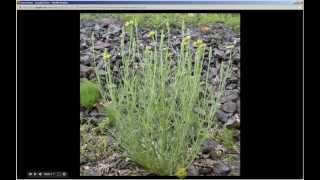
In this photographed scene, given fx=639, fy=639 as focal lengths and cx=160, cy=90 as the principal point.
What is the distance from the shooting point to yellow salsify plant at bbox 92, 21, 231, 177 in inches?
91.7

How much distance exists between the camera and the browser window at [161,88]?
2.28 metres

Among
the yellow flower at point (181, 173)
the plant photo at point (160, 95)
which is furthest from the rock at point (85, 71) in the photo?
the yellow flower at point (181, 173)

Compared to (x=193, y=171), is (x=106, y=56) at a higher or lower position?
higher

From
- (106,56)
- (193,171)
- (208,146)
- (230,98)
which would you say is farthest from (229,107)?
(106,56)

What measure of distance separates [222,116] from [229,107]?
5 cm

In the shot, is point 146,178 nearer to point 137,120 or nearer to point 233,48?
point 137,120

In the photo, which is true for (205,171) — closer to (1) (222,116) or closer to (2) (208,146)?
(2) (208,146)

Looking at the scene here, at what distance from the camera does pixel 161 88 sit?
2.35 metres

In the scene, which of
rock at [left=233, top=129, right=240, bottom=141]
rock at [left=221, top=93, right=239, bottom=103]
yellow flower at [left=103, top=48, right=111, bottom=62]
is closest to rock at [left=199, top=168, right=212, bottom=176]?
rock at [left=233, top=129, right=240, bottom=141]

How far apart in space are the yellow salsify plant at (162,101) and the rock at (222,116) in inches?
1.0

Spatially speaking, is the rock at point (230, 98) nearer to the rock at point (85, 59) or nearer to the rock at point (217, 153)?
the rock at point (217, 153)
